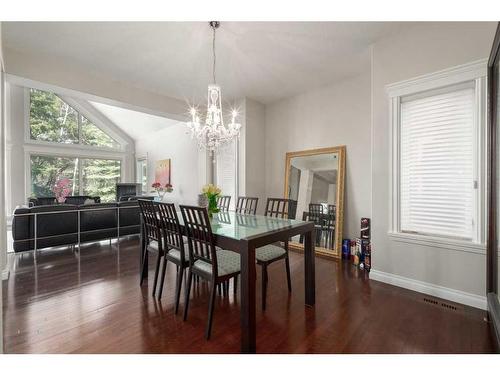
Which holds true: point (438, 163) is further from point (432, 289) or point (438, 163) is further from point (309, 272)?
point (309, 272)

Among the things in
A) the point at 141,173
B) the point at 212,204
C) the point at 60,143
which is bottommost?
the point at 212,204

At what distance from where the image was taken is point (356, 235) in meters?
3.73

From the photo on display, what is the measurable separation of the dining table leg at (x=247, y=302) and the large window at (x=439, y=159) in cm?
197

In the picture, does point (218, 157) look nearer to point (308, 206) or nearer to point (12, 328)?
point (308, 206)

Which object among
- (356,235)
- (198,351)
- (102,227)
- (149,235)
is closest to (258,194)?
(356,235)

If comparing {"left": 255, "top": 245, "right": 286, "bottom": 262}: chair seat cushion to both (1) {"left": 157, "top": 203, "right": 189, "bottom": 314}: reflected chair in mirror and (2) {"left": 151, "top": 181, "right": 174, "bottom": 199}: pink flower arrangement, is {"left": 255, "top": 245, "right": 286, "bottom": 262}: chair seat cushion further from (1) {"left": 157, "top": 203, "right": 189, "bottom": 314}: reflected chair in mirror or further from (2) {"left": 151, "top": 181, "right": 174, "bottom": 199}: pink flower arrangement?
(2) {"left": 151, "top": 181, "right": 174, "bottom": 199}: pink flower arrangement

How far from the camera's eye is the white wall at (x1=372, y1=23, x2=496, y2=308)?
2.23 meters

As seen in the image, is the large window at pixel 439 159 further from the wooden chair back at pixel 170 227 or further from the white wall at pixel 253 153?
the white wall at pixel 253 153

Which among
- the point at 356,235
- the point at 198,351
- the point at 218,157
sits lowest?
the point at 198,351

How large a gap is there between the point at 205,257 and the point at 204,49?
2.53 m

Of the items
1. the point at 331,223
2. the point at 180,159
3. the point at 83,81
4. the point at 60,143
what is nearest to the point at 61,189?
the point at 60,143

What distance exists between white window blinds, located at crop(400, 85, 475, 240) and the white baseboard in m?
0.54

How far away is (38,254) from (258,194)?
12.6ft

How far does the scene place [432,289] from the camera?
245 centimetres
